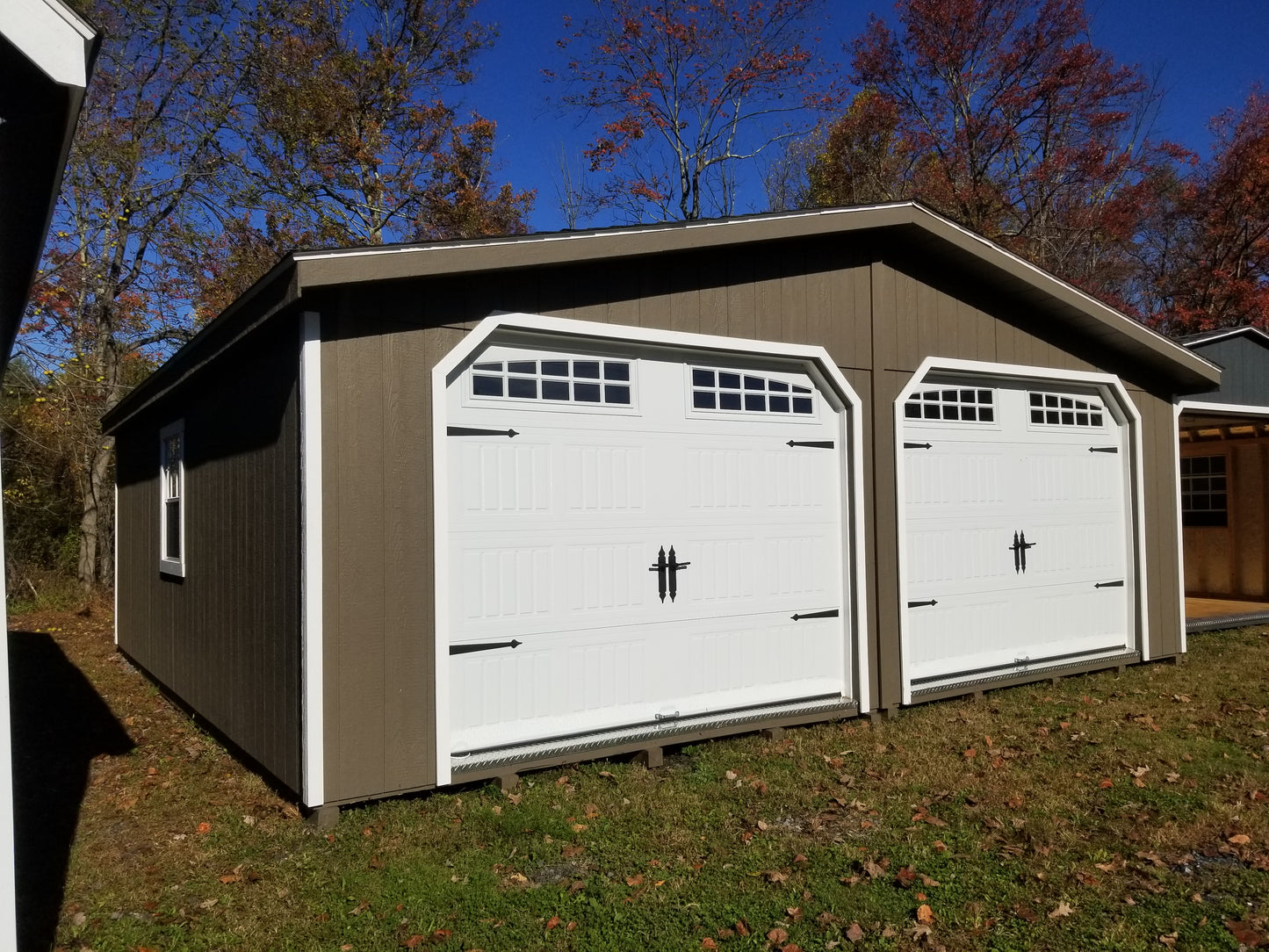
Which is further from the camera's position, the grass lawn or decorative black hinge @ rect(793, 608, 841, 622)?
decorative black hinge @ rect(793, 608, 841, 622)

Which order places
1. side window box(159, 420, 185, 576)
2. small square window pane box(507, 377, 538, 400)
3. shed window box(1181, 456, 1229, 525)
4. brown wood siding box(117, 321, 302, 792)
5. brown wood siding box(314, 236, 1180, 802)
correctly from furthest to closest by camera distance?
shed window box(1181, 456, 1229, 525) < side window box(159, 420, 185, 576) < small square window pane box(507, 377, 538, 400) < brown wood siding box(117, 321, 302, 792) < brown wood siding box(314, 236, 1180, 802)

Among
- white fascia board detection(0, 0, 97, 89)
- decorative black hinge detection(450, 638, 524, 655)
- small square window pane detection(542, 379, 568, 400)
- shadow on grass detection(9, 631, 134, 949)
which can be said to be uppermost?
white fascia board detection(0, 0, 97, 89)

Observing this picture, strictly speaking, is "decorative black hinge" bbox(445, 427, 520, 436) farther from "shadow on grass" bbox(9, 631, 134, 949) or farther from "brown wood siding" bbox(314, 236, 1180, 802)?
"shadow on grass" bbox(9, 631, 134, 949)

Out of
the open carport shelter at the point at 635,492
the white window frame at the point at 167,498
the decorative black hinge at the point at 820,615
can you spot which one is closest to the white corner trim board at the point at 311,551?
the open carport shelter at the point at 635,492

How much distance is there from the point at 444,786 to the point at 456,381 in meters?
2.17

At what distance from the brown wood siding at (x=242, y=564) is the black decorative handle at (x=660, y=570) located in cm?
209

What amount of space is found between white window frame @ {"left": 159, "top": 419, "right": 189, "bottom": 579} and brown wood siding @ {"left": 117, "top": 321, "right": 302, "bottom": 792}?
0.37ft

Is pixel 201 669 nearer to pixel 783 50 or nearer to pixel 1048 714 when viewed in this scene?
pixel 1048 714

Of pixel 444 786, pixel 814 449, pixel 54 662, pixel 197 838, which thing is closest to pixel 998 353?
pixel 814 449

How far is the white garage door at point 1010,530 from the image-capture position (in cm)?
691

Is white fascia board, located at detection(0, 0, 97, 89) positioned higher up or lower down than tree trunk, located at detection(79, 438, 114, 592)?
higher up

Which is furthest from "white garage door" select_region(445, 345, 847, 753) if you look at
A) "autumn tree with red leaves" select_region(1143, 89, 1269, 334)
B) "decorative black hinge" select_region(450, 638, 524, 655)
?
"autumn tree with red leaves" select_region(1143, 89, 1269, 334)

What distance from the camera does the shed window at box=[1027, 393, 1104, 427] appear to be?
7.73 meters

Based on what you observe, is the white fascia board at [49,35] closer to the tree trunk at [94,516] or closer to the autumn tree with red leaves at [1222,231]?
the tree trunk at [94,516]
